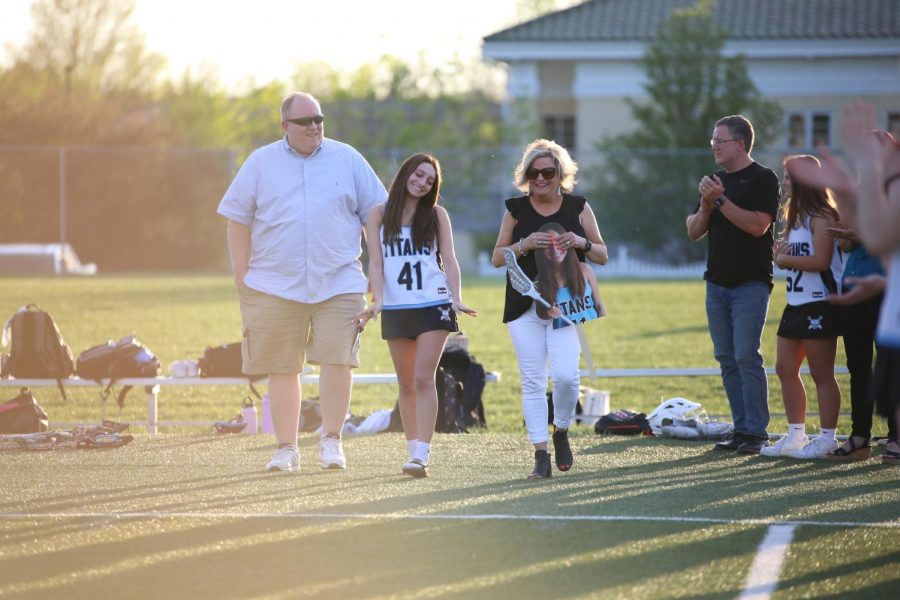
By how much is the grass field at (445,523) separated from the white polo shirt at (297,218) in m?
1.09

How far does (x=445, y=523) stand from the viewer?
6.51 meters

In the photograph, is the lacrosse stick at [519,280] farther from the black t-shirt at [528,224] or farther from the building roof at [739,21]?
the building roof at [739,21]

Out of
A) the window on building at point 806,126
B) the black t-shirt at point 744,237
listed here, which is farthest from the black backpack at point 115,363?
the window on building at point 806,126

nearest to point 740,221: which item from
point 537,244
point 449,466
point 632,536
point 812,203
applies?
point 812,203

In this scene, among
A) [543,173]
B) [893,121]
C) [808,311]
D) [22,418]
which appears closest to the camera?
[543,173]

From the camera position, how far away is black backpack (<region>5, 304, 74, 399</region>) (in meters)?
10.9

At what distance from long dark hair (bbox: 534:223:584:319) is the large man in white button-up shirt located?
1154mm

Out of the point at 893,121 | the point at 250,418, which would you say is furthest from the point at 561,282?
the point at 893,121

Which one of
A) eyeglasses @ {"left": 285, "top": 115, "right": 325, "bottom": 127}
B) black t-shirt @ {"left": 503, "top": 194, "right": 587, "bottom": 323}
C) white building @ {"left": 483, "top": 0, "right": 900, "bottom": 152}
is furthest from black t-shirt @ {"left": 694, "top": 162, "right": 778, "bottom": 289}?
white building @ {"left": 483, "top": 0, "right": 900, "bottom": 152}

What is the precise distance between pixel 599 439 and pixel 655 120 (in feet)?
93.5

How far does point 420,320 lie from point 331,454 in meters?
1.01

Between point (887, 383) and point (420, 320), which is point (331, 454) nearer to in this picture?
point (420, 320)

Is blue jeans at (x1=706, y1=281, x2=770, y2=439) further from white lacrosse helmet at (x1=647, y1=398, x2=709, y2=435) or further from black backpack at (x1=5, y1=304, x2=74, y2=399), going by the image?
black backpack at (x1=5, y1=304, x2=74, y2=399)

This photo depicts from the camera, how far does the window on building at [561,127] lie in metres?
45.3
